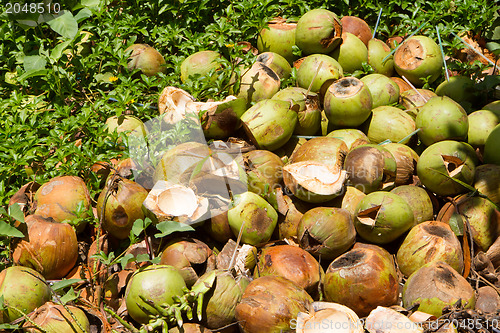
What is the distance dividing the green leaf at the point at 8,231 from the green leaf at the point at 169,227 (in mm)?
854

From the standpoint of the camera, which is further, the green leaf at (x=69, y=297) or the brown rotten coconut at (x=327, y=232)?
the brown rotten coconut at (x=327, y=232)

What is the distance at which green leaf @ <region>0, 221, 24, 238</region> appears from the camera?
104 inches

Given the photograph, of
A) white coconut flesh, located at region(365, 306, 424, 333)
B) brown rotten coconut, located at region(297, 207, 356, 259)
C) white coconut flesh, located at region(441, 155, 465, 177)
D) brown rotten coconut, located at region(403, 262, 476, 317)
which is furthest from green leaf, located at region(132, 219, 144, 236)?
white coconut flesh, located at region(441, 155, 465, 177)

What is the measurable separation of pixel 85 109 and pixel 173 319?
2.10 m

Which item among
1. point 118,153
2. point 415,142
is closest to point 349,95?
point 415,142

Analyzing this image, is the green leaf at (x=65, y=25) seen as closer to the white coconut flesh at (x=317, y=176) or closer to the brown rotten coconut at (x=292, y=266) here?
the white coconut flesh at (x=317, y=176)

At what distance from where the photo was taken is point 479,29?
4672mm

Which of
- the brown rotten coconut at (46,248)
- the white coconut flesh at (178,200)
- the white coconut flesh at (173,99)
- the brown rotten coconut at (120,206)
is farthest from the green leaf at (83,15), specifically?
the white coconut flesh at (178,200)

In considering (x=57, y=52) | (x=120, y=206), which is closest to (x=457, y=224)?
(x=120, y=206)

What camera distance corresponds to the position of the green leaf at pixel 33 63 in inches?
155

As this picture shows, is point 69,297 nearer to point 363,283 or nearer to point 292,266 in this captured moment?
point 292,266

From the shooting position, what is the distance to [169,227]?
2654 mm

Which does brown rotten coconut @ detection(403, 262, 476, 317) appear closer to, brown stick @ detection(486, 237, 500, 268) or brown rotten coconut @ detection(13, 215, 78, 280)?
brown stick @ detection(486, 237, 500, 268)

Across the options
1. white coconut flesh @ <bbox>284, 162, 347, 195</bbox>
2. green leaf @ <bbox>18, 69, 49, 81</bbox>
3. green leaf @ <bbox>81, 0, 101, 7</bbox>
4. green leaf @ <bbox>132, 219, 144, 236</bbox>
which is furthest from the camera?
green leaf @ <bbox>81, 0, 101, 7</bbox>
